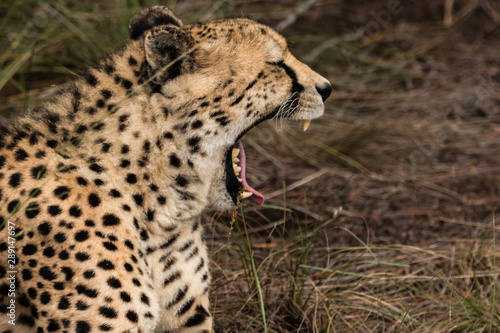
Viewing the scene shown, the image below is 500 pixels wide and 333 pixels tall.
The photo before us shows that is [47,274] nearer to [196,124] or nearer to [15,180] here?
[15,180]

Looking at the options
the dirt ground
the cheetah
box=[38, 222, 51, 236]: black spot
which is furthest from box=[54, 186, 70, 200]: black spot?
the dirt ground

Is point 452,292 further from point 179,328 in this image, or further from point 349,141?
point 349,141

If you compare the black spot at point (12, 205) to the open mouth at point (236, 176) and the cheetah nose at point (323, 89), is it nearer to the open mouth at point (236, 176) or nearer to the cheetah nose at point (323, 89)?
the open mouth at point (236, 176)

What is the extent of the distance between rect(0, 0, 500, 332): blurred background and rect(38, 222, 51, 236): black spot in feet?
2.87

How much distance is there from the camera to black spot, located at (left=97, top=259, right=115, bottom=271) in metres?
2.67

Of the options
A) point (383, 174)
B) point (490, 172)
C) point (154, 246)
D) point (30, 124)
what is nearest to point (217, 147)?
point (154, 246)

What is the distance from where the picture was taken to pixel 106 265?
268 centimetres

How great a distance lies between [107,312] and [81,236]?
0.29 metres

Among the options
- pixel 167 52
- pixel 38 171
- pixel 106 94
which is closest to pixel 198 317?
pixel 38 171

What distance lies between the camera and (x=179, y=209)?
2.96m

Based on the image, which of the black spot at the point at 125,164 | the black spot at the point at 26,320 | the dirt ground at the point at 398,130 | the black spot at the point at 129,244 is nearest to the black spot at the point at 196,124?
the black spot at the point at 125,164

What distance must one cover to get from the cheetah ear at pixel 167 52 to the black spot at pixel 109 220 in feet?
1.79

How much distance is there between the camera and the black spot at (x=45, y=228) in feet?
8.79

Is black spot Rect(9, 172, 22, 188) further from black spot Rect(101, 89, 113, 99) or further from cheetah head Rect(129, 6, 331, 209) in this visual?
cheetah head Rect(129, 6, 331, 209)
